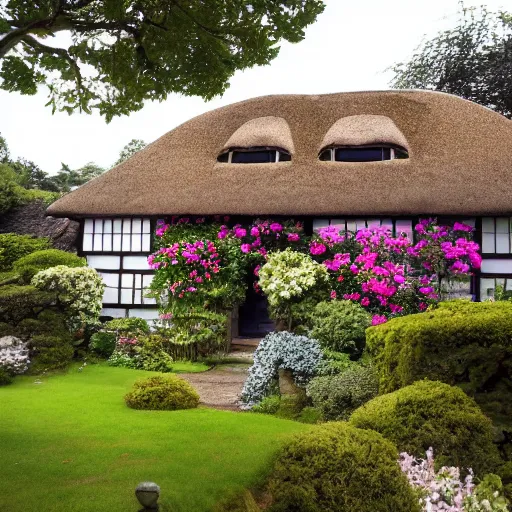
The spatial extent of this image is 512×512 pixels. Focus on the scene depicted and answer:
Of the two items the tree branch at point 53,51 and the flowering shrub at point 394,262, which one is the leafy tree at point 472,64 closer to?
the flowering shrub at point 394,262

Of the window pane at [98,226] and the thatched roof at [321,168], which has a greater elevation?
the thatched roof at [321,168]

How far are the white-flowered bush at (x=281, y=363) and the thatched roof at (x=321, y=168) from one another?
19.2 feet

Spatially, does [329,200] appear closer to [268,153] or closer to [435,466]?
[268,153]

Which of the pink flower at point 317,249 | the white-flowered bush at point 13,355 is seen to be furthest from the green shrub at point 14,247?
the pink flower at point 317,249

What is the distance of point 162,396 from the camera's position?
764cm

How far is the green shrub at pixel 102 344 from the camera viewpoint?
12.3 m

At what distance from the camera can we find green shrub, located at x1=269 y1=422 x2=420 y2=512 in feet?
11.9

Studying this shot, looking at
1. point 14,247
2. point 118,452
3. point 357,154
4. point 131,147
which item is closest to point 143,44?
point 118,452

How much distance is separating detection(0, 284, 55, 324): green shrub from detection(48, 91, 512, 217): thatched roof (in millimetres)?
4467

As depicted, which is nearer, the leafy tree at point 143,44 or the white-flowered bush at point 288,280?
the leafy tree at point 143,44

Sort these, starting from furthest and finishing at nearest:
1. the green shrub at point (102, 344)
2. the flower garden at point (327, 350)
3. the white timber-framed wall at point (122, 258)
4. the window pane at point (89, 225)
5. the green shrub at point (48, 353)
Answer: the window pane at point (89, 225), the white timber-framed wall at point (122, 258), the green shrub at point (102, 344), the green shrub at point (48, 353), the flower garden at point (327, 350)

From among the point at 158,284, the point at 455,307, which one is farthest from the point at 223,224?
the point at 455,307

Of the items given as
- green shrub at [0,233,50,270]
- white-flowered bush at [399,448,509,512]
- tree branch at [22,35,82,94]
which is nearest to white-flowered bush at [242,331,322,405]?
white-flowered bush at [399,448,509,512]

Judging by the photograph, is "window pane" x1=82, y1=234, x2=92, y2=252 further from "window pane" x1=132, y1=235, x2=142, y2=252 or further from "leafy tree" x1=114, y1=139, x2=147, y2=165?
"leafy tree" x1=114, y1=139, x2=147, y2=165
